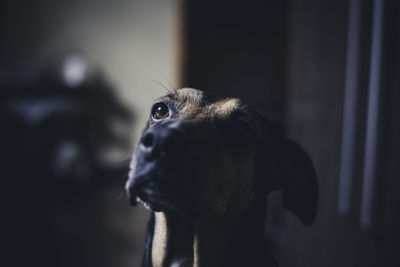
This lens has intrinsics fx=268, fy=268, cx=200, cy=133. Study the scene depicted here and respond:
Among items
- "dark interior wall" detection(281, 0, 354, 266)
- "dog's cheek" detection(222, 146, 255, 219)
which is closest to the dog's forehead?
"dog's cheek" detection(222, 146, 255, 219)

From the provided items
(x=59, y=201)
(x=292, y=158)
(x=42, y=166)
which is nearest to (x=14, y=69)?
(x=42, y=166)

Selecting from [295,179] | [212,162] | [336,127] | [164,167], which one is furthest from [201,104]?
[336,127]

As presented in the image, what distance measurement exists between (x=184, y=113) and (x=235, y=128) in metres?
0.20

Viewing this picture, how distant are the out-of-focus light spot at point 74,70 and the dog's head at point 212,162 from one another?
347cm

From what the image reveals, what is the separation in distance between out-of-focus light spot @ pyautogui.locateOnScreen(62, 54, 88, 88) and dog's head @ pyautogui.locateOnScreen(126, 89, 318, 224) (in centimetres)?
347

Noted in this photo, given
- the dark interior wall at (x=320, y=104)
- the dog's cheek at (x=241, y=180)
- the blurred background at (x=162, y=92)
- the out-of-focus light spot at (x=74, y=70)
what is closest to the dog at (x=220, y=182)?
the dog's cheek at (x=241, y=180)

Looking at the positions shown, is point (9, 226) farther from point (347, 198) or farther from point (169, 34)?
point (169, 34)

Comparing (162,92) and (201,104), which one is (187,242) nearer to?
(201,104)

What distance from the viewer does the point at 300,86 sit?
1.87m

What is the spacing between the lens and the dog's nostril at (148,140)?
0.76 meters

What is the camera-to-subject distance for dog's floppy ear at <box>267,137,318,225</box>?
1057 mm

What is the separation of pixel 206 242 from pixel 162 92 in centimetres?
375

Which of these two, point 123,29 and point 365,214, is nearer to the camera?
point 365,214

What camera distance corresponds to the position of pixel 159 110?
Answer: 1083 mm
